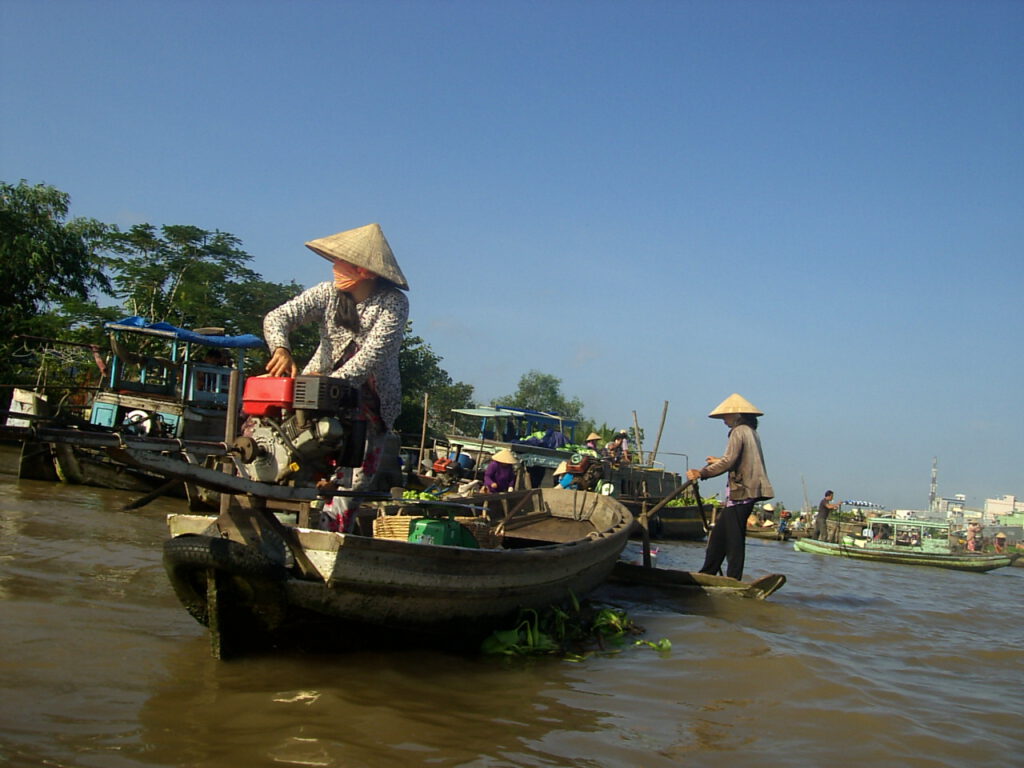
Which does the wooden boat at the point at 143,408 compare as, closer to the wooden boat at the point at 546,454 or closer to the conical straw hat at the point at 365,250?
the wooden boat at the point at 546,454

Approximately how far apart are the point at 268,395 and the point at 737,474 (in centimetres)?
460

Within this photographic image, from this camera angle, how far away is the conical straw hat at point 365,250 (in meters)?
3.48

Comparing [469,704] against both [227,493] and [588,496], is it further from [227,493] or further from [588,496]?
[588,496]

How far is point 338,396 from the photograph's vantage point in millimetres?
3037

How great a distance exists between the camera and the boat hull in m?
16.8

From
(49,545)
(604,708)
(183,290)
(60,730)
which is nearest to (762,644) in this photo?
(604,708)

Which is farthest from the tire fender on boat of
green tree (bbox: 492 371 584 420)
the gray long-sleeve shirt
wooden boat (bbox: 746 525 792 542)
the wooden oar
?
green tree (bbox: 492 371 584 420)

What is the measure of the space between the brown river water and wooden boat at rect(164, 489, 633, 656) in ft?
0.59

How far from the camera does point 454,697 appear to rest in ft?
10.3

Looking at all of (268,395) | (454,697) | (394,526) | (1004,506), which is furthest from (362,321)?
(1004,506)

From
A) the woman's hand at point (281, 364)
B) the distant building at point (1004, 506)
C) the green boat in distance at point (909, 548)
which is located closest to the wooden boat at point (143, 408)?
the woman's hand at point (281, 364)

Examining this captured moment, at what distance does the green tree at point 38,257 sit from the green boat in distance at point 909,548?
64.3 feet

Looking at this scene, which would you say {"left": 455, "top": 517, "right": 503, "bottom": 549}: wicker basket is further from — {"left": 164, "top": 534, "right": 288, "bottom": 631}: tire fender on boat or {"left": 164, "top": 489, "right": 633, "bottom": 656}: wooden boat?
{"left": 164, "top": 534, "right": 288, "bottom": 631}: tire fender on boat

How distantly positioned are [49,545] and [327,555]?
3.87 meters
